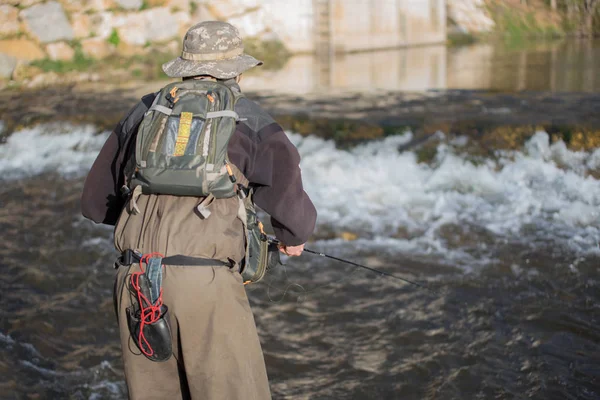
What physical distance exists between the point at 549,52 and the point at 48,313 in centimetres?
1982

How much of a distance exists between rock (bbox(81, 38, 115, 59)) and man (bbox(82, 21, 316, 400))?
17.3m

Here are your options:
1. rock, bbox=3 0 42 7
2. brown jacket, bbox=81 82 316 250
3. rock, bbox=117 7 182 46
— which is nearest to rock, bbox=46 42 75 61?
rock, bbox=3 0 42 7

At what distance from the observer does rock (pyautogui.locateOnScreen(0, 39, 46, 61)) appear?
17781mm

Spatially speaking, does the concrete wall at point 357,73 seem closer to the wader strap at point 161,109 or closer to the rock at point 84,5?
the rock at point 84,5

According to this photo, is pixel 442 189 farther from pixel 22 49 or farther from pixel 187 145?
pixel 22 49

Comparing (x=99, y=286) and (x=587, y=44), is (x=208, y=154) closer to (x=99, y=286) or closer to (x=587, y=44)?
(x=99, y=286)

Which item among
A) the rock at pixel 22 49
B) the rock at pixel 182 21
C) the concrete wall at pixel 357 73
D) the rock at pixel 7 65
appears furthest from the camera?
the rock at pixel 182 21

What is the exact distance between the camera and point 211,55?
9.28 feet

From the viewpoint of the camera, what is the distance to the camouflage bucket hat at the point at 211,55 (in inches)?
110

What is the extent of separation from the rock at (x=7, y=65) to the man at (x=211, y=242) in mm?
15775

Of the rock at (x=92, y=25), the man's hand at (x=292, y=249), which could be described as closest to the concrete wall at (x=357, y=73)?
the rock at (x=92, y=25)

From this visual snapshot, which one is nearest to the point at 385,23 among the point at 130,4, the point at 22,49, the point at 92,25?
the point at 130,4

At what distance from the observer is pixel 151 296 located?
2.66 metres

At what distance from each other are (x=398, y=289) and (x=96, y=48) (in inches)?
602
